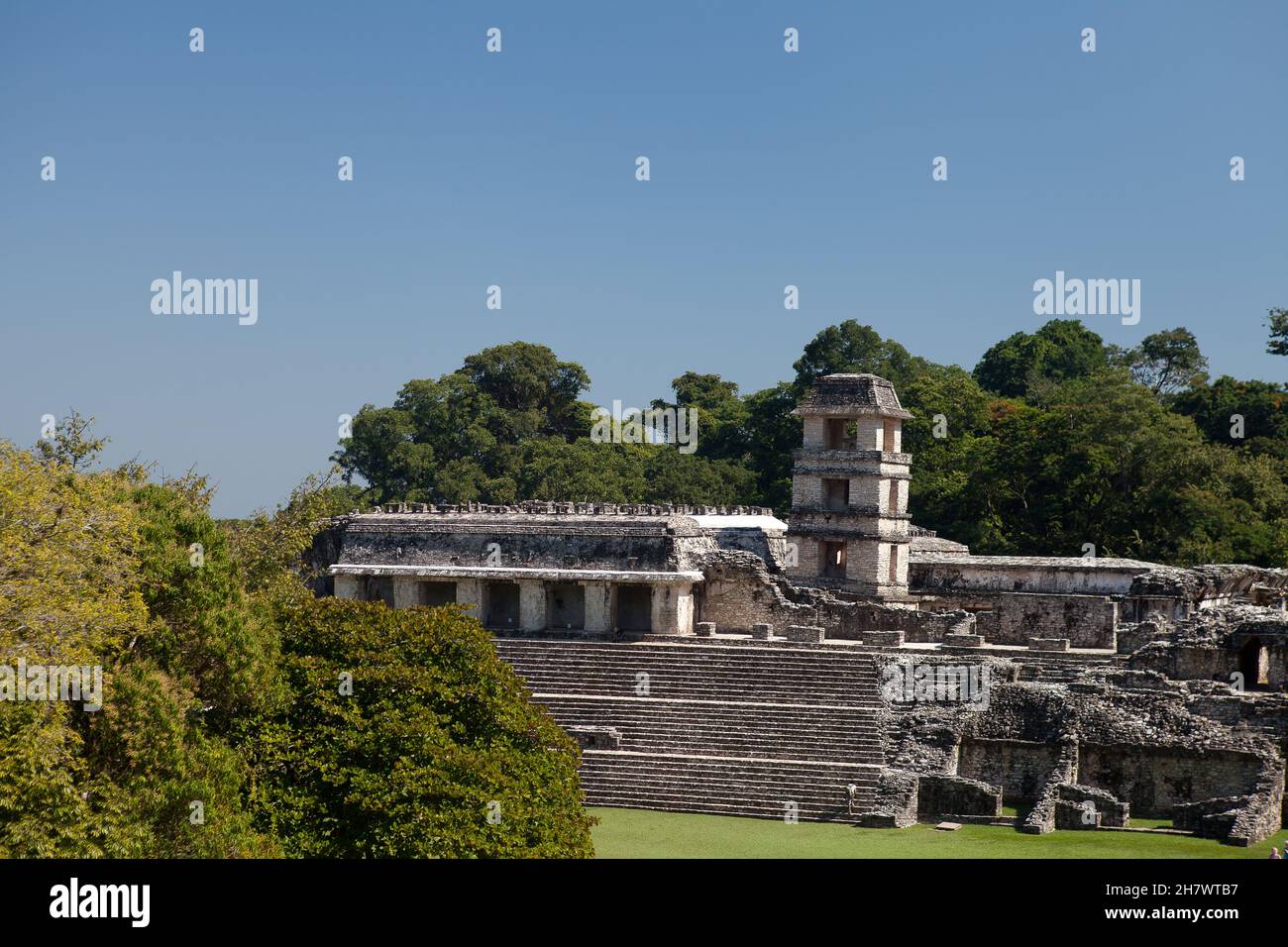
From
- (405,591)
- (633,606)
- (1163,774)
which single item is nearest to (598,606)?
(633,606)

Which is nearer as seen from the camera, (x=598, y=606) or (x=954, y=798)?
(x=954, y=798)

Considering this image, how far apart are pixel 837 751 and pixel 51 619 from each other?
47.4ft

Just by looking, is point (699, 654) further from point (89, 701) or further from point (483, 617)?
point (89, 701)

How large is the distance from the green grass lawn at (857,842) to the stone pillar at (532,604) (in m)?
10.3

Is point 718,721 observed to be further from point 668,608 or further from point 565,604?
point 565,604

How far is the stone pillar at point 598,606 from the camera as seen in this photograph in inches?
1443

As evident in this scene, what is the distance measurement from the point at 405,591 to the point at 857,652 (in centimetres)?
1134

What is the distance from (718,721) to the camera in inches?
1198

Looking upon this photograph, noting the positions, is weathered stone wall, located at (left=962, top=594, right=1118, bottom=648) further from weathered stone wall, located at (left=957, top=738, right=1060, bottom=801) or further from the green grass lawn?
the green grass lawn

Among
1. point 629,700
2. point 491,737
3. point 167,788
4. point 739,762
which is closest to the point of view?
point 167,788

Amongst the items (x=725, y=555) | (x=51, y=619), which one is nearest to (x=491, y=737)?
(x=51, y=619)

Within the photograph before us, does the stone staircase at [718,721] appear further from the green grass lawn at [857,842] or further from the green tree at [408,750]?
the green tree at [408,750]

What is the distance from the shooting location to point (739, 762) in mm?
28938
